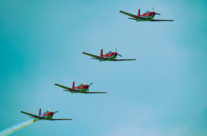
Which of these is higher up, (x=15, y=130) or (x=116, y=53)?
(x=116, y=53)

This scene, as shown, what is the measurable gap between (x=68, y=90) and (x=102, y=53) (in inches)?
396

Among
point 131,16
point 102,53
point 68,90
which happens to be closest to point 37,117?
point 68,90

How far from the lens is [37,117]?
2899 inches

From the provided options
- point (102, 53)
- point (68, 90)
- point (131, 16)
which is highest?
point (131, 16)

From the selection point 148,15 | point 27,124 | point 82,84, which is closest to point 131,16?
point 148,15

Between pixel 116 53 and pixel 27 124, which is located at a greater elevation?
pixel 116 53


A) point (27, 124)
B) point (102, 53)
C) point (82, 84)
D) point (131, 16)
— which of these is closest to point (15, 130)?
point (27, 124)

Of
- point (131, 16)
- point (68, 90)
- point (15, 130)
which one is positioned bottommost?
point (15, 130)

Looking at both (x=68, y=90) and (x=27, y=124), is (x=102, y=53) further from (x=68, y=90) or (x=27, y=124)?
(x=27, y=124)

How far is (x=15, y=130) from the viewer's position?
7744cm

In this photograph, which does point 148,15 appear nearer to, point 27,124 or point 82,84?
point 82,84

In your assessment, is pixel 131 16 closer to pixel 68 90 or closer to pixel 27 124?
pixel 68 90

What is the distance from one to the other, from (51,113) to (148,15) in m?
25.3

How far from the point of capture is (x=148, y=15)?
73.7 m
